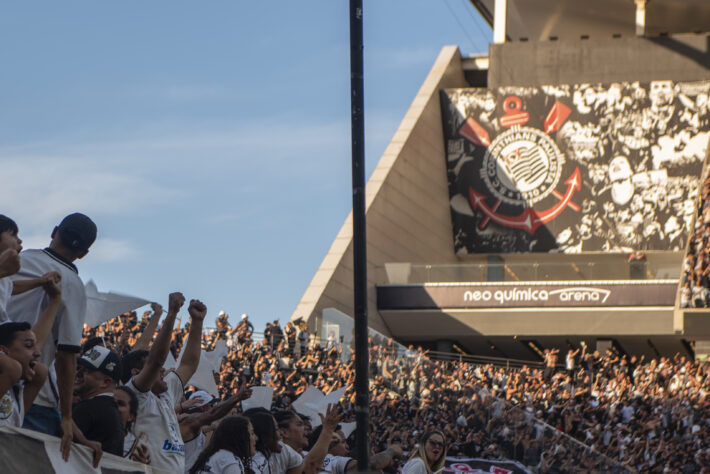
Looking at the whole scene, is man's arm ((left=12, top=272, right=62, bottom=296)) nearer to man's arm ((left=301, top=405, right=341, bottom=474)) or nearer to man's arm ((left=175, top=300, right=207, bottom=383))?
man's arm ((left=175, top=300, right=207, bottom=383))

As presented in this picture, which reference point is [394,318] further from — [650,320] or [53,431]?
[53,431]

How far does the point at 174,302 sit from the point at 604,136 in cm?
3981

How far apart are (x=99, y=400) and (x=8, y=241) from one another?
45.1 inches

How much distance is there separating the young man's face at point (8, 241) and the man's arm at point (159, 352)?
4.03 ft

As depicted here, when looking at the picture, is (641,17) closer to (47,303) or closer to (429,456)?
(429,456)

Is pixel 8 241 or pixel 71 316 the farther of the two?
pixel 71 316

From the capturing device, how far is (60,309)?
6.13 metres

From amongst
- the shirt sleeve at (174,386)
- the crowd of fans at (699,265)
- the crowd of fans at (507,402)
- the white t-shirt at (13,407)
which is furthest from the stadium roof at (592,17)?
the white t-shirt at (13,407)

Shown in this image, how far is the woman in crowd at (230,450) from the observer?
6973 millimetres

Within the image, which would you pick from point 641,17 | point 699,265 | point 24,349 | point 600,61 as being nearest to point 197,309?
point 24,349

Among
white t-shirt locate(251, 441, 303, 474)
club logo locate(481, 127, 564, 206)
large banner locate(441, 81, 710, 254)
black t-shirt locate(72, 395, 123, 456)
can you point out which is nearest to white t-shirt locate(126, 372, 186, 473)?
white t-shirt locate(251, 441, 303, 474)

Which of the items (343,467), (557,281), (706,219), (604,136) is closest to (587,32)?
(604,136)

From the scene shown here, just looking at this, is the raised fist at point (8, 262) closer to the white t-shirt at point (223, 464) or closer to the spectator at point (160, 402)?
the spectator at point (160, 402)

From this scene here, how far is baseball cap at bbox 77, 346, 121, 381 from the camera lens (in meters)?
6.69
